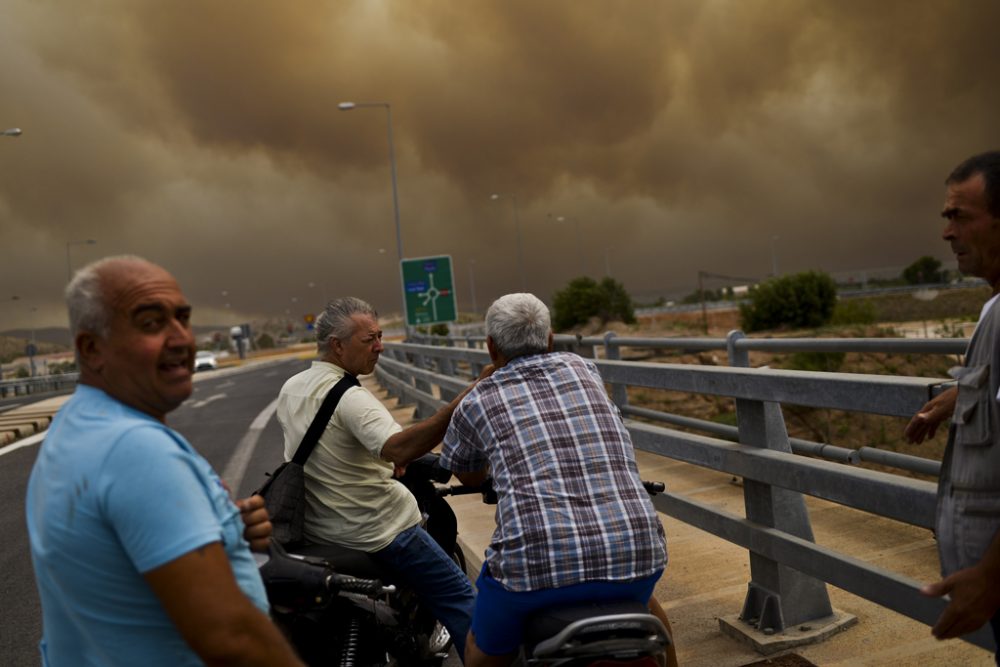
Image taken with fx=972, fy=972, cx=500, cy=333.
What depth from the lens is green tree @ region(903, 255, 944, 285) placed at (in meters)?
119

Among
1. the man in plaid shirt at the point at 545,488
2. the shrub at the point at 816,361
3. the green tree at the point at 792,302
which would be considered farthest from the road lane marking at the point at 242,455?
the green tree at the point at 792,302

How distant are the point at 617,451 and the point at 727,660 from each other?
174 centimetres

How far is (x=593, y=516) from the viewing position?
3008mm

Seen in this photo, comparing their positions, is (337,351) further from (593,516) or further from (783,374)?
(783,374)

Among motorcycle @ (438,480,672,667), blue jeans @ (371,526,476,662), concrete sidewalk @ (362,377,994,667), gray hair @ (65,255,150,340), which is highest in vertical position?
gray hair @ (65,255,150,340)

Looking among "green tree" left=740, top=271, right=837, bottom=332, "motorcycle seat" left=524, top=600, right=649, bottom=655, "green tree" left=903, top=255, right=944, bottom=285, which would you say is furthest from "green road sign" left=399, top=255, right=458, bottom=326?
"green tree" left=903, top=255, right=944, bottom=285

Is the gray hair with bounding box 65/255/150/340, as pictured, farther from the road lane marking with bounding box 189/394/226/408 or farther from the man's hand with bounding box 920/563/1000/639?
the road lane marking with bounding box 189/394/226/408

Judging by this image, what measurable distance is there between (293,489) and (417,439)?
517 millimetres

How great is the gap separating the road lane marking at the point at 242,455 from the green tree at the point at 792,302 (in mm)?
27932

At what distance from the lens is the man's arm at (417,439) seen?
3.72 meters

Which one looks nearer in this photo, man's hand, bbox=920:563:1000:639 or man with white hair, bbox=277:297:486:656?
man's hand, bbox=920:563:1000:639

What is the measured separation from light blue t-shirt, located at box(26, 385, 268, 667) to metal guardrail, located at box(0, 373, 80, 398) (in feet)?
163

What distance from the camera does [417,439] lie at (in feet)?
12.3

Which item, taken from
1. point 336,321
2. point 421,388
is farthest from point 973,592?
point 421,388
